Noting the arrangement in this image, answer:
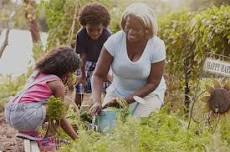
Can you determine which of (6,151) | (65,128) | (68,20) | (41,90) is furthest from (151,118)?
(68,20)

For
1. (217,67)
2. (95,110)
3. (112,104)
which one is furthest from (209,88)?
(95,110)

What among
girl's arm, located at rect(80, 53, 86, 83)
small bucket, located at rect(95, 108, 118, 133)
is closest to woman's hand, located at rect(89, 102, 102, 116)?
small bucket, located at rect(95, 108, 118, 133)

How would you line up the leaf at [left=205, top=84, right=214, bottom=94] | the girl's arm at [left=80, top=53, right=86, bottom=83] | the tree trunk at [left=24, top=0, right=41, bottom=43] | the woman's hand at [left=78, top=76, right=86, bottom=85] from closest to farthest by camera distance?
1. the leaf at [left=205, top=84, right=214, bottom=94]
2. the girl's arm at [left=80, top=53, right=86, bottom=83]
3. the woman's hand at [left=78, top=76, right=86, bottom=85]
4. the tree trunk at [left=24, top=0, right=41, bottom=43]

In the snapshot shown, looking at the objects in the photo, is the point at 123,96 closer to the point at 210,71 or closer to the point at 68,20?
the point at 210,71

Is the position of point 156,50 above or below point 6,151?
above

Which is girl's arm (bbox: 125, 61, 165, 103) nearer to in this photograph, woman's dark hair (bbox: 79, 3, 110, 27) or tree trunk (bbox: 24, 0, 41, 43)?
woman's dark hair (bbox: 79, 3, 110, 27)

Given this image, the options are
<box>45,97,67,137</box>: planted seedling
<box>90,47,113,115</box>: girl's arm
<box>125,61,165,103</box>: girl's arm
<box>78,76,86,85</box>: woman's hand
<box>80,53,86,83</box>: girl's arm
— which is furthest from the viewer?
<box>78,76,86,85</box>: woman's hand

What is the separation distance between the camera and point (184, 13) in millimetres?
7328

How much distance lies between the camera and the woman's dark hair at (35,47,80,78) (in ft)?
15.5

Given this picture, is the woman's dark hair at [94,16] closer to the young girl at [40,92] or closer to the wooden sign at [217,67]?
the young girl at [40,92]

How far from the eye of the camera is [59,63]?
15.4ft

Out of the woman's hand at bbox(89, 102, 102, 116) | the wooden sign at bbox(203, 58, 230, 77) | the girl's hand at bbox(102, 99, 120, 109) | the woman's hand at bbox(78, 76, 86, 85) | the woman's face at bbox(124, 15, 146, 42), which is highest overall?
the woman's face at bbox(124, 15, 146, 42)

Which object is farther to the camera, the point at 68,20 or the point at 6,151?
the point at 68,20

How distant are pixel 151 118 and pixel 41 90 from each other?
1.10 metres
